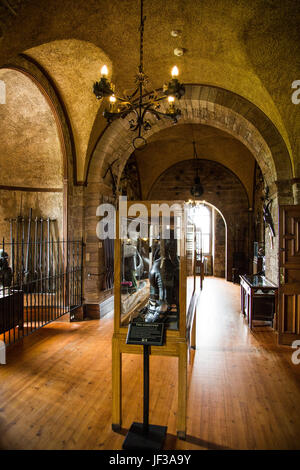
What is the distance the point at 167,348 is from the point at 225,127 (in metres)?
5.24

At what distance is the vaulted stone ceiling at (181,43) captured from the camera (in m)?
3.60

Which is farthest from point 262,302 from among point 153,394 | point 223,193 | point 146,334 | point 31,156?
point 223,193

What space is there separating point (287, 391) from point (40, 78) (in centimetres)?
575

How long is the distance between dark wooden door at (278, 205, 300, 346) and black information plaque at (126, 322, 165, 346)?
117 inches

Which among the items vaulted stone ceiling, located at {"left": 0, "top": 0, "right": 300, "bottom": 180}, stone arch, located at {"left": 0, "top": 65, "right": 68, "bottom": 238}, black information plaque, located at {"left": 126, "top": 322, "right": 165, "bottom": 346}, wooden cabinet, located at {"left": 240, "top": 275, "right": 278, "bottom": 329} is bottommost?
wooden cabinet, located at {"left": 240, "top": 275, "right": 278, "bottom": 329}

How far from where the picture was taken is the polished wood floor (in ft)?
7.89

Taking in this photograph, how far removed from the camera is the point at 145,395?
2.39 meters

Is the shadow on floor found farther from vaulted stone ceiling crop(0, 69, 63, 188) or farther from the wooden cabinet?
vaulted stone ceiling crop(0, 69, 63, 188)

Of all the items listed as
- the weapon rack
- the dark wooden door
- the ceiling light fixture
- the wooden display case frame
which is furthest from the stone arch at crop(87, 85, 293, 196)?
the ceiling light fixture

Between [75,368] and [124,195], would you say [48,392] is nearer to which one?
[75,368]

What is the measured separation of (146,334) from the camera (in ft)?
7.86

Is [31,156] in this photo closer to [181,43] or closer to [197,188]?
[181,43]

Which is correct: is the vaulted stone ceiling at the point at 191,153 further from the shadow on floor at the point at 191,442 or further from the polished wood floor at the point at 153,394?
the shadow on floor at the point at 191,442

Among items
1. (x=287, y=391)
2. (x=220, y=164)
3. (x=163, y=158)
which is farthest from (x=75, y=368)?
(x=220, y=164)
